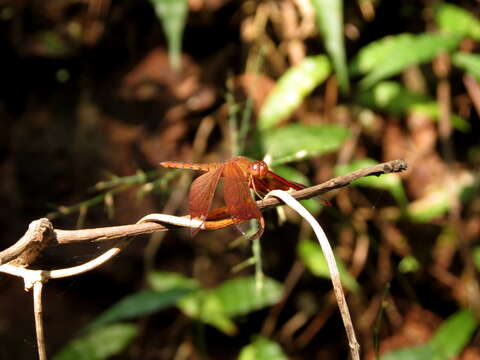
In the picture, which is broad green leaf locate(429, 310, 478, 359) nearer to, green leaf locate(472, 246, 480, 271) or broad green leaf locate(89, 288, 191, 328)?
green leaf locate(472, 246, 480, 271)

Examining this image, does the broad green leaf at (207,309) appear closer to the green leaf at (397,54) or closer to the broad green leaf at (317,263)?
the broad green leaf at (317,263)

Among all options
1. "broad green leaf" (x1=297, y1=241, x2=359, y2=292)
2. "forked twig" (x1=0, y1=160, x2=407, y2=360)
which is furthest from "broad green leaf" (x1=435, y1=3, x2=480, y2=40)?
"forked twig" (x1=0, y1=160, x2=407, y2=360)

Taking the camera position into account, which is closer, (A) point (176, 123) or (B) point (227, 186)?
(B) point (227, 186)

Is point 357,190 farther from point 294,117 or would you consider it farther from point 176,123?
point 176,123

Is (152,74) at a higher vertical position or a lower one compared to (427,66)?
higher

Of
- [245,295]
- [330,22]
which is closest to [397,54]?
[330,22]

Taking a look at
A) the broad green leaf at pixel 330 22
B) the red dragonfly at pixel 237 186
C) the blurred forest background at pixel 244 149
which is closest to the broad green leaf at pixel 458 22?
the blurred forest background at pixel 244 149

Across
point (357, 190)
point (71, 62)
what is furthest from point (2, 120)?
point (357, 190)
